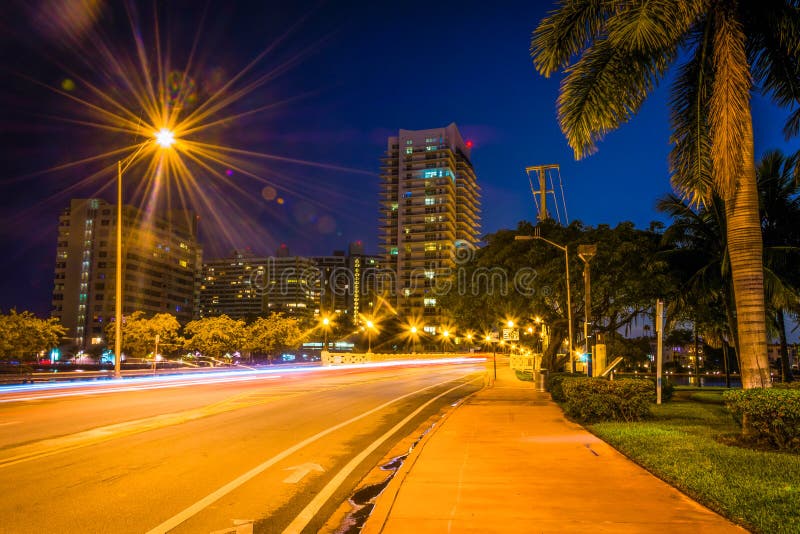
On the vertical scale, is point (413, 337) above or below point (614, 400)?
below

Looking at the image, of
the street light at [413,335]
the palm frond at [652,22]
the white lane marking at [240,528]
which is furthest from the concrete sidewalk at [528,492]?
the street light at [413,335]

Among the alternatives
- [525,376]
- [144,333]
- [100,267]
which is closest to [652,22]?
[525,376]

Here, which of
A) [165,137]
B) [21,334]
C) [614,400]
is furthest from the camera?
[21,334]

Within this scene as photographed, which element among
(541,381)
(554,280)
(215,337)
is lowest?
(541,381)

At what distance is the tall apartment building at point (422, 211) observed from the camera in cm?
15300

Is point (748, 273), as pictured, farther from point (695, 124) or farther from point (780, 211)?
point (780, 211)

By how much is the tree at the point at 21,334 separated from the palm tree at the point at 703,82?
46667 mm

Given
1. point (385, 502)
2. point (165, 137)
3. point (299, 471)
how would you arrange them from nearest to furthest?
point (385, 502) < point (299, 471) < point (165, 137)

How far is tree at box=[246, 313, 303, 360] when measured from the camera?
7170 cm

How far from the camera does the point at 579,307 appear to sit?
3647 centimetres

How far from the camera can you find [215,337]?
68.5 metres

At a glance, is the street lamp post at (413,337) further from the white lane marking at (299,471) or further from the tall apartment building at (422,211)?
the white lane marking at (299,471)

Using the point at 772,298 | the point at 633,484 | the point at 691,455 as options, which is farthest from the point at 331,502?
the point at 772,298

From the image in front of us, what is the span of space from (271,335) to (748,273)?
217ft
